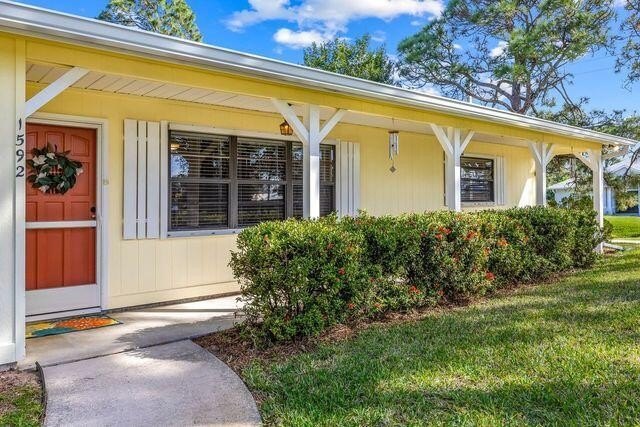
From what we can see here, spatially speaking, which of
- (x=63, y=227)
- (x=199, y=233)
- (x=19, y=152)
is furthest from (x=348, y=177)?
(x=19, y=152)

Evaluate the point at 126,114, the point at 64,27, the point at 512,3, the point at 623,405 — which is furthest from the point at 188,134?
the point at 512,3

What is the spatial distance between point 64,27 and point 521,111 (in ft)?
49.3

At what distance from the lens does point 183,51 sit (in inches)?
151

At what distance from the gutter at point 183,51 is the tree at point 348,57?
14092mm

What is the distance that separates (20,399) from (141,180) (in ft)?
9.10

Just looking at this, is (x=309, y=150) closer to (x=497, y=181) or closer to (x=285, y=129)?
(x=285, y=129)

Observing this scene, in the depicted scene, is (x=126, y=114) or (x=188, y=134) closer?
(x=126, y=114)

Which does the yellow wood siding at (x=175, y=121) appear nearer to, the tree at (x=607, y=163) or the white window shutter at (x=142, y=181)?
the white window shutter at (x=142, y=181)

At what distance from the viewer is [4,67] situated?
329 cm

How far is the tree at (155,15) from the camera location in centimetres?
1791

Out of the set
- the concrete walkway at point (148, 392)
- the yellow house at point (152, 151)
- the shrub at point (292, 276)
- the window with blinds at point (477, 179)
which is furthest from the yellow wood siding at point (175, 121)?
the window with blinds at point (477, 179)

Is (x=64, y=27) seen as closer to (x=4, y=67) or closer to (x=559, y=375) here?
(x=4, y=67)

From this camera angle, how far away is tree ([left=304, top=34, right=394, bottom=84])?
780 inches

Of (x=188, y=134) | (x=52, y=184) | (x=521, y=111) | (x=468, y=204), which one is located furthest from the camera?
(x=521, y=111)
